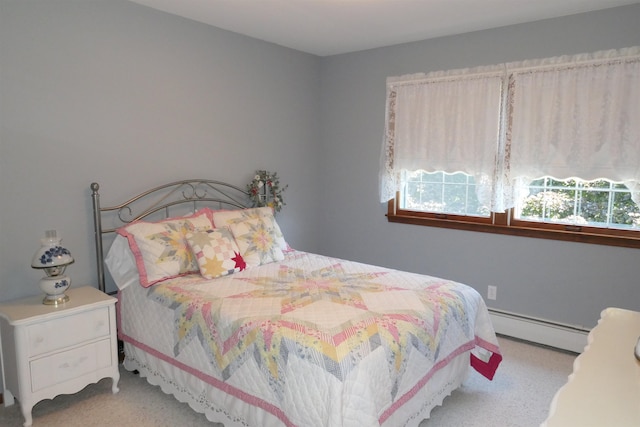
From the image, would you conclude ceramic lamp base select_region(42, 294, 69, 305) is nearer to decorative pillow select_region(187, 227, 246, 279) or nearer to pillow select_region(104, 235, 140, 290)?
pillow select_region(104, 235, 140, 290)

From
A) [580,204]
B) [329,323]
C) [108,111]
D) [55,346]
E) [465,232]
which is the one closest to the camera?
[329,323]

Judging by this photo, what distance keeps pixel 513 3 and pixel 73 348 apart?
349 cm

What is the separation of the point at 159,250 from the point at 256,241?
2.26 feet

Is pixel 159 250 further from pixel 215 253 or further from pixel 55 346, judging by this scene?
pixel 55 346

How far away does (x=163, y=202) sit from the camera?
3.33 m

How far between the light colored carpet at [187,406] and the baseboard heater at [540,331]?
1.26 feet

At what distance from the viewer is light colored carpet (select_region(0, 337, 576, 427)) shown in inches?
96.0

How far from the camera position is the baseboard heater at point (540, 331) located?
3.30 m

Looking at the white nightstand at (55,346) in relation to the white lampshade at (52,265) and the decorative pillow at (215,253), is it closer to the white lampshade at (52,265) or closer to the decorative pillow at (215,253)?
the white lampshade at (52,265)

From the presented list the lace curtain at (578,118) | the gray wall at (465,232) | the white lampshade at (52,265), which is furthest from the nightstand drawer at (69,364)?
the lace curtain at (578,118)

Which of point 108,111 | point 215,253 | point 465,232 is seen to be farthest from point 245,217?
point 465,232

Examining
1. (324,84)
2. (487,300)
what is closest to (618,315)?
(487,300)

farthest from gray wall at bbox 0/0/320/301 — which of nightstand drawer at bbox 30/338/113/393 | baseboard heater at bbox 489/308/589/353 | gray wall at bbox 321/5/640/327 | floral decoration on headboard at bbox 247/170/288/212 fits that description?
baseboard heater at bbox 489/308/589/353

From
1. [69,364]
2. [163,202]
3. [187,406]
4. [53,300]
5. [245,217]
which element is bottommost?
[187,406]
